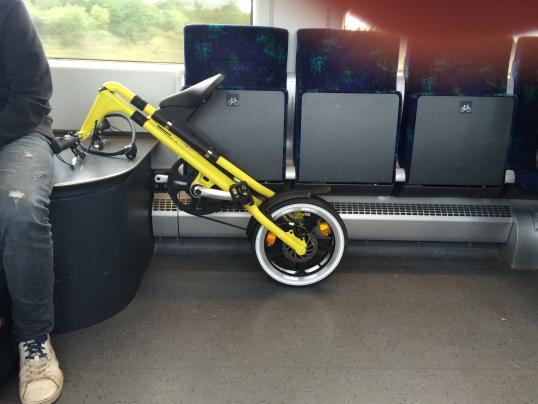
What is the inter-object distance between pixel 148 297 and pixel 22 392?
2.43 feet

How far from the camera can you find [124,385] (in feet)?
5.61

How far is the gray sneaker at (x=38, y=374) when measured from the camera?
5.18 feet

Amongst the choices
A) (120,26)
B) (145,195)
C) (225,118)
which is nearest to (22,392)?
(145,195)

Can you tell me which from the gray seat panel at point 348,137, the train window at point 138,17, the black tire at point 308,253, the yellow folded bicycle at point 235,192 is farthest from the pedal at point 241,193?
the train window at point 138,17

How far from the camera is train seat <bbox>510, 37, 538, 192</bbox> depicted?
246 centimetres

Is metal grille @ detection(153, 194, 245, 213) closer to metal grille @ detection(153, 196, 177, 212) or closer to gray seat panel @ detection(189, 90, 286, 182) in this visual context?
metal grille @ detection(153, 196, 177, 212)

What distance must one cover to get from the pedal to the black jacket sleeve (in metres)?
0.83

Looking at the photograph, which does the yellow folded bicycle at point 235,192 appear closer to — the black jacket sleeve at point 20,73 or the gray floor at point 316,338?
the gray floor at point 316,338

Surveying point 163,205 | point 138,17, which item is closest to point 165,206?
point 163,205

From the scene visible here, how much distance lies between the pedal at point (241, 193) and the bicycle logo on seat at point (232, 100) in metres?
0.41

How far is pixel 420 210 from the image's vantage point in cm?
263

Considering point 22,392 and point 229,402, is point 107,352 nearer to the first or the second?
point 22,392

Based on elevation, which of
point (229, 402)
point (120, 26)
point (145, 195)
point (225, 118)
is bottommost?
point (229, 402)

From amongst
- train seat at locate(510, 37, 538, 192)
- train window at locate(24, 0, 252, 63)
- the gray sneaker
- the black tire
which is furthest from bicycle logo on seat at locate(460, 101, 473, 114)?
train window at locate(24, 0, 252, 63)
